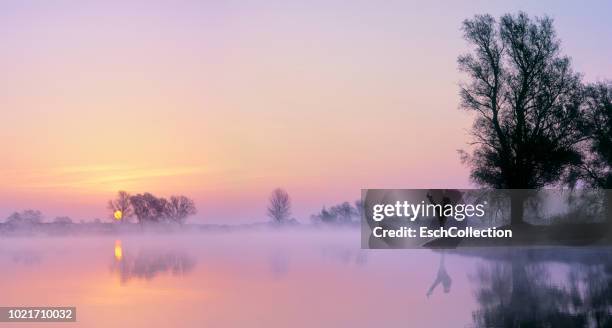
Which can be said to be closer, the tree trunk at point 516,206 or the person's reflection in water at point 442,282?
the person's reflection in water at point 442,282

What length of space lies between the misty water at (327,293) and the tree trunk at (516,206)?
51.1 ft

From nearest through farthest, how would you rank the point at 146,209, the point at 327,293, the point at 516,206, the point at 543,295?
the point at 543,295 → the point at 327,293 → the point at 516,206 → the point at 146,209

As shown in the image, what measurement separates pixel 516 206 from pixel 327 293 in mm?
32934

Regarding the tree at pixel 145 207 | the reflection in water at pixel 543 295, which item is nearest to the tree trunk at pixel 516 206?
the reflection in water at pixel 543 295

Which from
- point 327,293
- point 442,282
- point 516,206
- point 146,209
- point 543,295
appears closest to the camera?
point 543,295

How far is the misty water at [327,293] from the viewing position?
1555 centimetres

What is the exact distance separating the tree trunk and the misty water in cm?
1557

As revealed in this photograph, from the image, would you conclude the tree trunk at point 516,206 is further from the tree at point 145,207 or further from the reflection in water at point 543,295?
the tree at point 145,207

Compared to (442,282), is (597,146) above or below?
above

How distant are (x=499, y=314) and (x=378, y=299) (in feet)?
12.7

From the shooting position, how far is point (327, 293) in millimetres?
20469

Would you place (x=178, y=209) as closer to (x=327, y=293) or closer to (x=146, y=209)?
(x=146, y=209)

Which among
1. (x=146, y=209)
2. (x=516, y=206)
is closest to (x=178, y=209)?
(x=146, y=209)

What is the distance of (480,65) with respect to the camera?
171 feet
